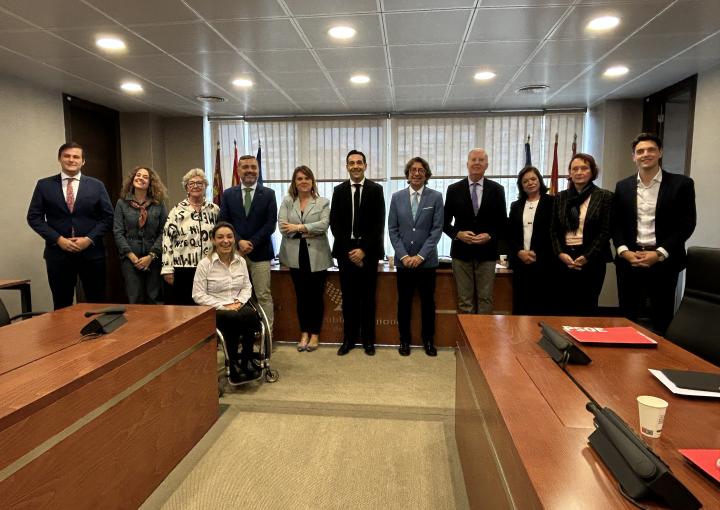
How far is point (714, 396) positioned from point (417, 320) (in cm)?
281

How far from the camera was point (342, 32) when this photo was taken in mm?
3086

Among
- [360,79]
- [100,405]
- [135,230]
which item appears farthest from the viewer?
[360,79]

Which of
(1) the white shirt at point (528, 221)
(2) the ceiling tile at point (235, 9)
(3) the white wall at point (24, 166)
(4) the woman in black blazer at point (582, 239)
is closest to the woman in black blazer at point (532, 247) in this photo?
(1) the white shirt at point (528, 221)

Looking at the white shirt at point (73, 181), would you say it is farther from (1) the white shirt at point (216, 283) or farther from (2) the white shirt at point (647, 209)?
(2) the white shirt at point (647, 209)

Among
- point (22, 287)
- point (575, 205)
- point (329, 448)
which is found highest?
point (575, 205)

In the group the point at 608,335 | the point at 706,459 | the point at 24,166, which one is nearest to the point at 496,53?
the point at 608,335

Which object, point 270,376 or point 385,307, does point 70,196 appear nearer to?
point 270,376

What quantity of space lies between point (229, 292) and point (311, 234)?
922 mm

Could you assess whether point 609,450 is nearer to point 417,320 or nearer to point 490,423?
point 490,423

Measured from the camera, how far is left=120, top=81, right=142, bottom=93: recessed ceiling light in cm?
428

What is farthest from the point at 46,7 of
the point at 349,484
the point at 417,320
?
the point at 417,320

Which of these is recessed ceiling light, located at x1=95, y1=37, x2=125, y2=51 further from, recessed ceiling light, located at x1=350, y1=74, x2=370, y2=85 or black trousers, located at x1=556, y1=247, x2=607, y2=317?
black trousers, located at x1=556, y1=247, x2=607, y2=317

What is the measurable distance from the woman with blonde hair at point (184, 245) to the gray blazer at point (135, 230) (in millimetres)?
313

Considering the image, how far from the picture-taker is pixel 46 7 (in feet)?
8.66
